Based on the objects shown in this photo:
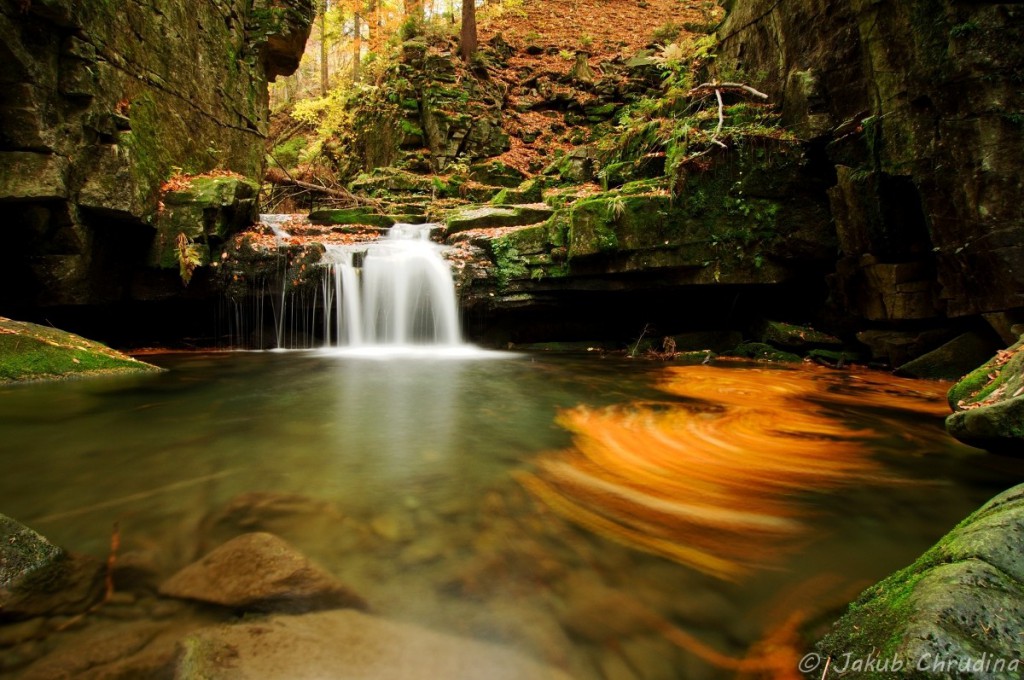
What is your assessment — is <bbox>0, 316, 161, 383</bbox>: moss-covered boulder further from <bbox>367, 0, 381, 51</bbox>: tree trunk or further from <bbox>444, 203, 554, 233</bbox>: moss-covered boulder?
<bbox>367, 0, 381, 51</bbox>: tree trunk

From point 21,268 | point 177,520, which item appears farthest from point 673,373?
point 21,268

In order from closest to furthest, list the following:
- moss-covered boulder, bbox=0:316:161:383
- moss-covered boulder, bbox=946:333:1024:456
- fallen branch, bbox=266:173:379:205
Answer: moss-covered boulder, bbox=946:333:1024:456 < moss-covered boulder, bbox=0:316:161:383 < fallen branch, bbox=266:173:379:205

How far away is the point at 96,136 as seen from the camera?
23.5 feet

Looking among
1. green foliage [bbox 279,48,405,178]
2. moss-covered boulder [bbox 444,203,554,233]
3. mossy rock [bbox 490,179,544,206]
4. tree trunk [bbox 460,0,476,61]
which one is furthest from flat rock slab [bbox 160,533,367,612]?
tree trunk [bbox 460,0,476,61]

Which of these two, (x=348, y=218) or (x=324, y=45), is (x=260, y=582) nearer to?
(x=348, y=218)

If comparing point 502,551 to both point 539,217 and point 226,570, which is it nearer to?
point 226,570

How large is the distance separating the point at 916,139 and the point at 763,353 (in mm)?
3997

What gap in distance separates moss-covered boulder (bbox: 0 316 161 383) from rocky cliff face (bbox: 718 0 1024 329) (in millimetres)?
10742

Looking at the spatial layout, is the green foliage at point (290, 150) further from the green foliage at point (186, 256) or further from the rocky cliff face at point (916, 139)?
the rocky cliff face at point (916, 139)

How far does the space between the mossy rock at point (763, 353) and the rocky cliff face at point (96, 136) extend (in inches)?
405

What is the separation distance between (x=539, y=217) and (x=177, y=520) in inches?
372

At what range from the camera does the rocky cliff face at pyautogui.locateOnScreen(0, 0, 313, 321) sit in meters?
6.36

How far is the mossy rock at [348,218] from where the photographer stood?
41.0ft

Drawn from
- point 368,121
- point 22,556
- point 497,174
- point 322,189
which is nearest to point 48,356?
point 22,556
